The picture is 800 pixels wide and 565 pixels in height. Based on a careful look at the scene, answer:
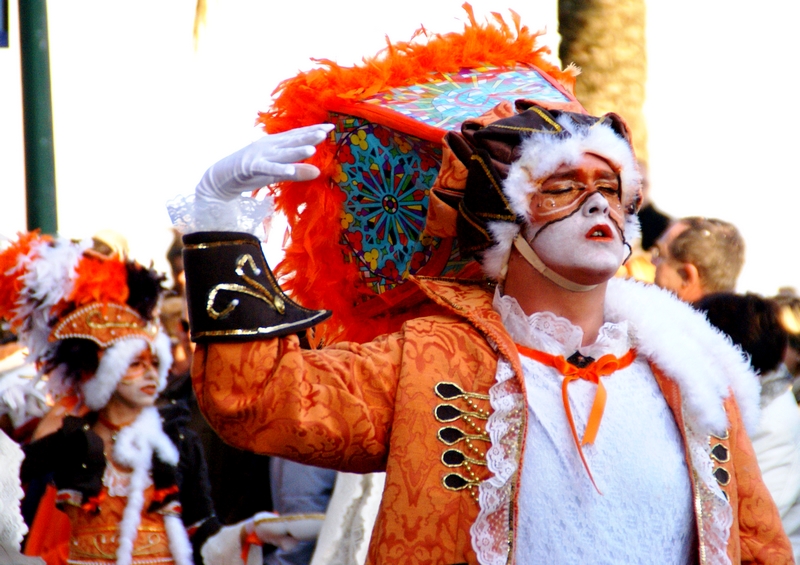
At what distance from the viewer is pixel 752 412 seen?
2904mm

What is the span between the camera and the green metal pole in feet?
17.4

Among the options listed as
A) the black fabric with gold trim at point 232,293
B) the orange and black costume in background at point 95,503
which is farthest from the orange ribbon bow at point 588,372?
the orange and black costume in background at point 95,503

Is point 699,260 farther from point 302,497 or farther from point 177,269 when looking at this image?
point 177,269

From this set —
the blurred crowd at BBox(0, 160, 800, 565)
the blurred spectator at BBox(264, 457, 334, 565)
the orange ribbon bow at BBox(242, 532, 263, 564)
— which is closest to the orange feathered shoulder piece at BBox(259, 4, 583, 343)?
the blurred crowd at BBox(0, 160, 800, 565)

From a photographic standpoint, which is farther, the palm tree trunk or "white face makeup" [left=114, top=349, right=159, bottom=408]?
the palm tree trunk

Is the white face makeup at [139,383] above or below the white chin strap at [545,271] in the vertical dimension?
below

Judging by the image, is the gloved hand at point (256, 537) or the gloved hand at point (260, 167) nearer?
the gloved hand at point (260, 167)

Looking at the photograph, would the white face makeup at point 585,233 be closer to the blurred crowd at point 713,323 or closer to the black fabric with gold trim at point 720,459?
the black fabric with gold trim at point 720,459

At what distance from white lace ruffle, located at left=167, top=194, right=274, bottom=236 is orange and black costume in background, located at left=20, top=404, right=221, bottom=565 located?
2200 mm

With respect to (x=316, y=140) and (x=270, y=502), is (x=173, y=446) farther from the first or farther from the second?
(x=316, y=140)

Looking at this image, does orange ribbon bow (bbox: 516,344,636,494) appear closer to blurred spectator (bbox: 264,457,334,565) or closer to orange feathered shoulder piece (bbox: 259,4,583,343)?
orange feathered shoulder piece (bbox: 259,4,583,343)

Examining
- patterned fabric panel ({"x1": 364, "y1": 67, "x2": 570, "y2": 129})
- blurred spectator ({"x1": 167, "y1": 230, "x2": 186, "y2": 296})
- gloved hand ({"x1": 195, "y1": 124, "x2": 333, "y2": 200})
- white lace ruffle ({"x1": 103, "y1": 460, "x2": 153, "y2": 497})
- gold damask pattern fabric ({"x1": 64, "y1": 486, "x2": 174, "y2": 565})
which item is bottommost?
gold damask pattern fabric ({"x1": 64, "y1": 486, "x2": 174, "y2": 565})

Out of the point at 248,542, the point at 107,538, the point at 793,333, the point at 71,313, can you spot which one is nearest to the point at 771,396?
the point at 793,333

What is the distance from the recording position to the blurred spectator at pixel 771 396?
398 centimetres
